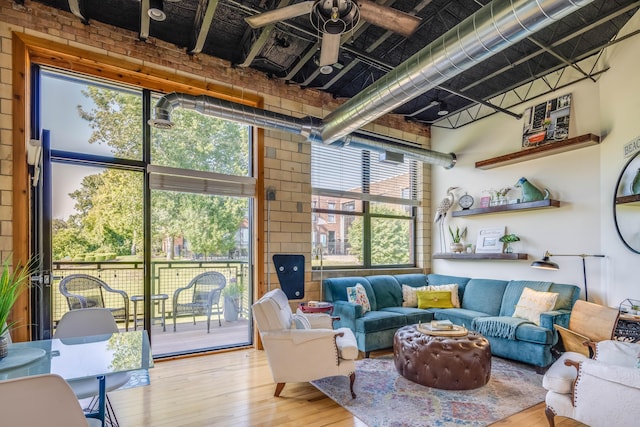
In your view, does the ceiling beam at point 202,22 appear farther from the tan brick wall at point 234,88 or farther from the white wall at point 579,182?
the white wall at point 579,182

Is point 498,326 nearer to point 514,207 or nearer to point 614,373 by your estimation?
point 514,207

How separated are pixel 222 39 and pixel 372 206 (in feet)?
11.2

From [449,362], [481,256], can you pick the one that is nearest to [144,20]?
[449,362]

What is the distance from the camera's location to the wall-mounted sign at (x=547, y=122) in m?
4.54

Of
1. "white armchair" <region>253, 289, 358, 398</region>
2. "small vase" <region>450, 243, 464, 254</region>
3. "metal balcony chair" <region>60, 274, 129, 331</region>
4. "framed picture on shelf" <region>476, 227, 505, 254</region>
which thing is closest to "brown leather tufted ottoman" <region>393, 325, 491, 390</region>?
"white armchair" <region>253, 289, 358, 398</region>

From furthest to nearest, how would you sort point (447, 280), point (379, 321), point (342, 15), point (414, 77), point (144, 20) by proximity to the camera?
point (447, 280), point (379, 321), point (144, 20), point (414, 77), point (342, 15)

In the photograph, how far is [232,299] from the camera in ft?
15.5

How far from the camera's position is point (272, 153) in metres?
4.83

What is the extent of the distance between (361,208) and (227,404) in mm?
3682

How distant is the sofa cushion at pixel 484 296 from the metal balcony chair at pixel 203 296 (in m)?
3.59

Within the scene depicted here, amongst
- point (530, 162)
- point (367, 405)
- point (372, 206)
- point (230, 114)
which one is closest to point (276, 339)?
point (367, 405)

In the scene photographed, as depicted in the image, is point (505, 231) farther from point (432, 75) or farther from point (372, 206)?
point (432, 75)

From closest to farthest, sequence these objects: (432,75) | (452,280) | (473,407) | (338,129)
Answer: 1. (473,407)
2. (432,75)
3. (338,129)
4. (452,280)

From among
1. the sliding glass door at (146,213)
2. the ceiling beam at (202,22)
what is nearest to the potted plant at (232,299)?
the sliding glass door at (146,213)
